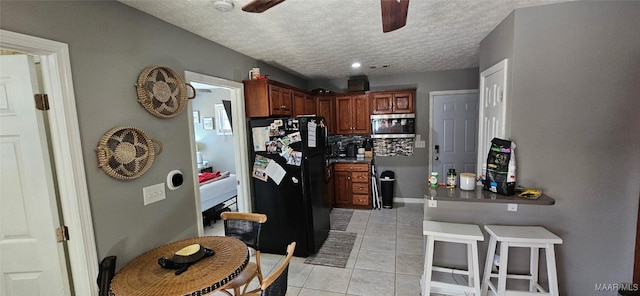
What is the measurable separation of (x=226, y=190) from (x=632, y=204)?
443cm

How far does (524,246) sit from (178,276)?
2309 millimetres

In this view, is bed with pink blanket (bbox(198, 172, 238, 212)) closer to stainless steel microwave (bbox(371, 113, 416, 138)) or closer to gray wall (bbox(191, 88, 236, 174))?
gray wall (bbox(191, 88, 236, 174))

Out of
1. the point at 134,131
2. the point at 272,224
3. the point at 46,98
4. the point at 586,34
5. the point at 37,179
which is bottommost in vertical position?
the point at 272,224

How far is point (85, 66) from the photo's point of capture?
1504 mm

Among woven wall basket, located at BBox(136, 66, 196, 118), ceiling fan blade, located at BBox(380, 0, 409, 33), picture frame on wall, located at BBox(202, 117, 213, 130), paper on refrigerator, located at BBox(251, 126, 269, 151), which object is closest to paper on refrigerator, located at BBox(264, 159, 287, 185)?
paper on refrigerator, located at BBox(251, 126, 269, 151)

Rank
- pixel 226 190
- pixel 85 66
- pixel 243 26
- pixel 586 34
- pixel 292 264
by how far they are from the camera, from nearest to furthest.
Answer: pixel 85 66 → pixel 586 34 → pixel 243 26 → pixel 292 264 → pixel 226 190

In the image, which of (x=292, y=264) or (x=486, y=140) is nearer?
(x=486, y=140)

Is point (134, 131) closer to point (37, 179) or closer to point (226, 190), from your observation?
point (37, 179)

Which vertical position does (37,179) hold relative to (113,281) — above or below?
above

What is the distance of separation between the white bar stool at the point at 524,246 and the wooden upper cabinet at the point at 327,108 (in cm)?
320

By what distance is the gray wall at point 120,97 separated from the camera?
1.42m

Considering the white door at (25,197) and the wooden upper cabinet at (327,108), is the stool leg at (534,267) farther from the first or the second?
the wooden upper cabinet at (327,108)

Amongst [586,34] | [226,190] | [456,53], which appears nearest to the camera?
[586,34]

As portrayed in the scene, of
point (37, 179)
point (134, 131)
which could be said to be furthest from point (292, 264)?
point (37, 179)
